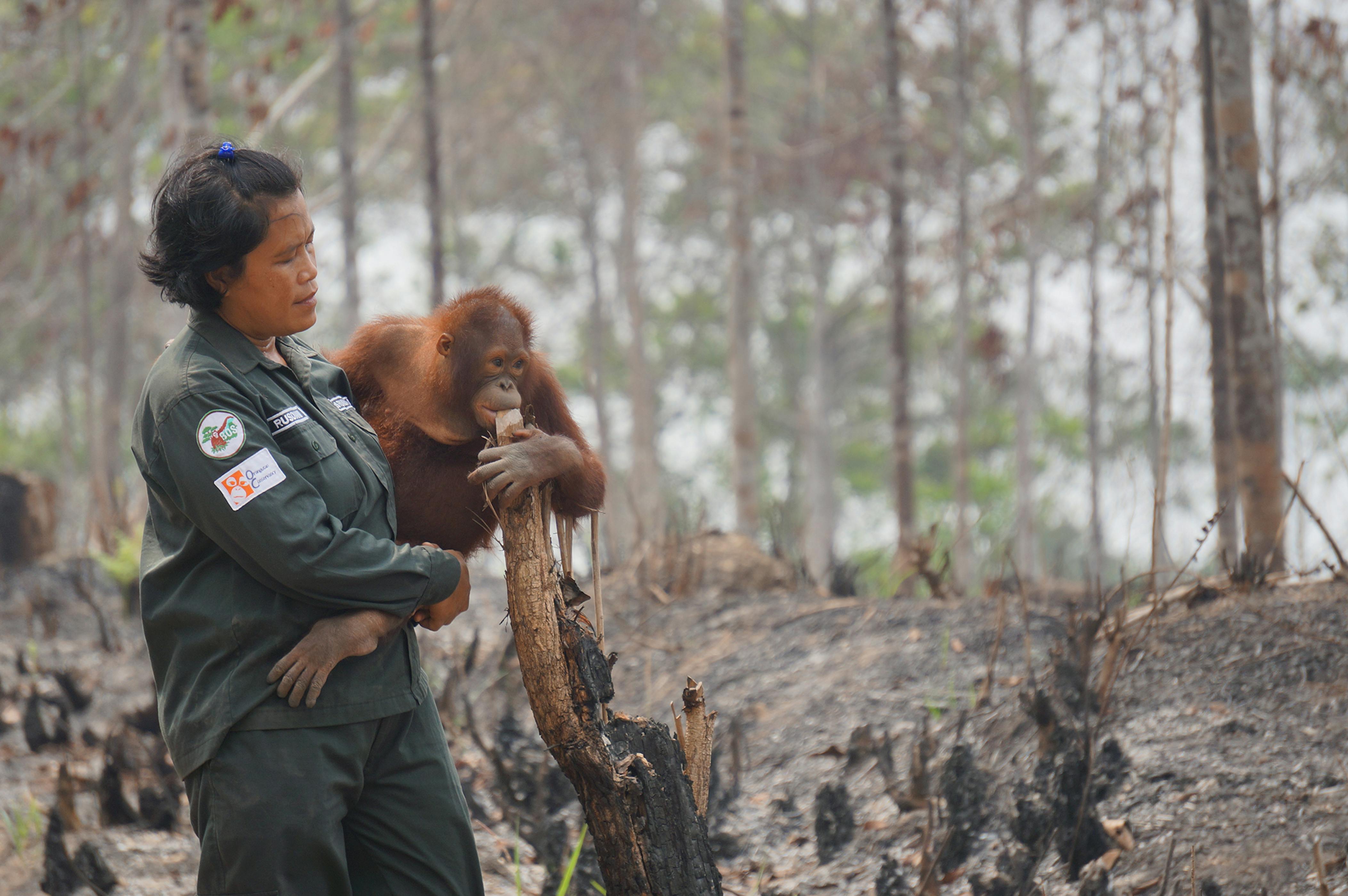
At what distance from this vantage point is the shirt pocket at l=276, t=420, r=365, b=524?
195cm

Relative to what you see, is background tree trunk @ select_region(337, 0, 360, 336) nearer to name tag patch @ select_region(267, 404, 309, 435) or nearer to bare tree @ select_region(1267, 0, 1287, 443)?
bare tree @ select_region(1267, 0, 1287, 443)

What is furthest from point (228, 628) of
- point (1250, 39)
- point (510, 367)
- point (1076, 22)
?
point (1076, 22)

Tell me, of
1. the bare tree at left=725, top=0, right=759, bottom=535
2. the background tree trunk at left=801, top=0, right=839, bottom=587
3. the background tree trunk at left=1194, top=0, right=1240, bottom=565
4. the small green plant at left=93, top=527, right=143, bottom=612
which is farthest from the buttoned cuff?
the background tree trunk at left=801, top=0, right=839, bottom=587

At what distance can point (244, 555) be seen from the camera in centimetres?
183

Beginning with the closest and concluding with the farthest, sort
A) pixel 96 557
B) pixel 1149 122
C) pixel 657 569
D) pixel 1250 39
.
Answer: pixel 1250 39 < pixel 657 569 < pixel 96 557 < pixel 1149 122

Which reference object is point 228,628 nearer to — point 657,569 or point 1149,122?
point 657,569

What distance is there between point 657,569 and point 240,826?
5.07 m

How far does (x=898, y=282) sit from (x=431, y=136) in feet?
12.6

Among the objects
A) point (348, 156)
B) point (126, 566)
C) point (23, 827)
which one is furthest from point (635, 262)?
point (23, 827)

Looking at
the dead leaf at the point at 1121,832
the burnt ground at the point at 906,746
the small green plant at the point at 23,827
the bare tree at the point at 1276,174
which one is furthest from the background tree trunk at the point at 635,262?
the dead leaf at the point at 1121,832

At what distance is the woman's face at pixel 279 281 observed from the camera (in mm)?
1953

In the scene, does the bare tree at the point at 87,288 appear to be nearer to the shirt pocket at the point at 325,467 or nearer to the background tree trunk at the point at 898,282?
the background tree trunk at the point at 898,282

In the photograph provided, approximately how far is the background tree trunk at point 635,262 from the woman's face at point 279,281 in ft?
45.6

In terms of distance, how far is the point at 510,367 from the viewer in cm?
235
